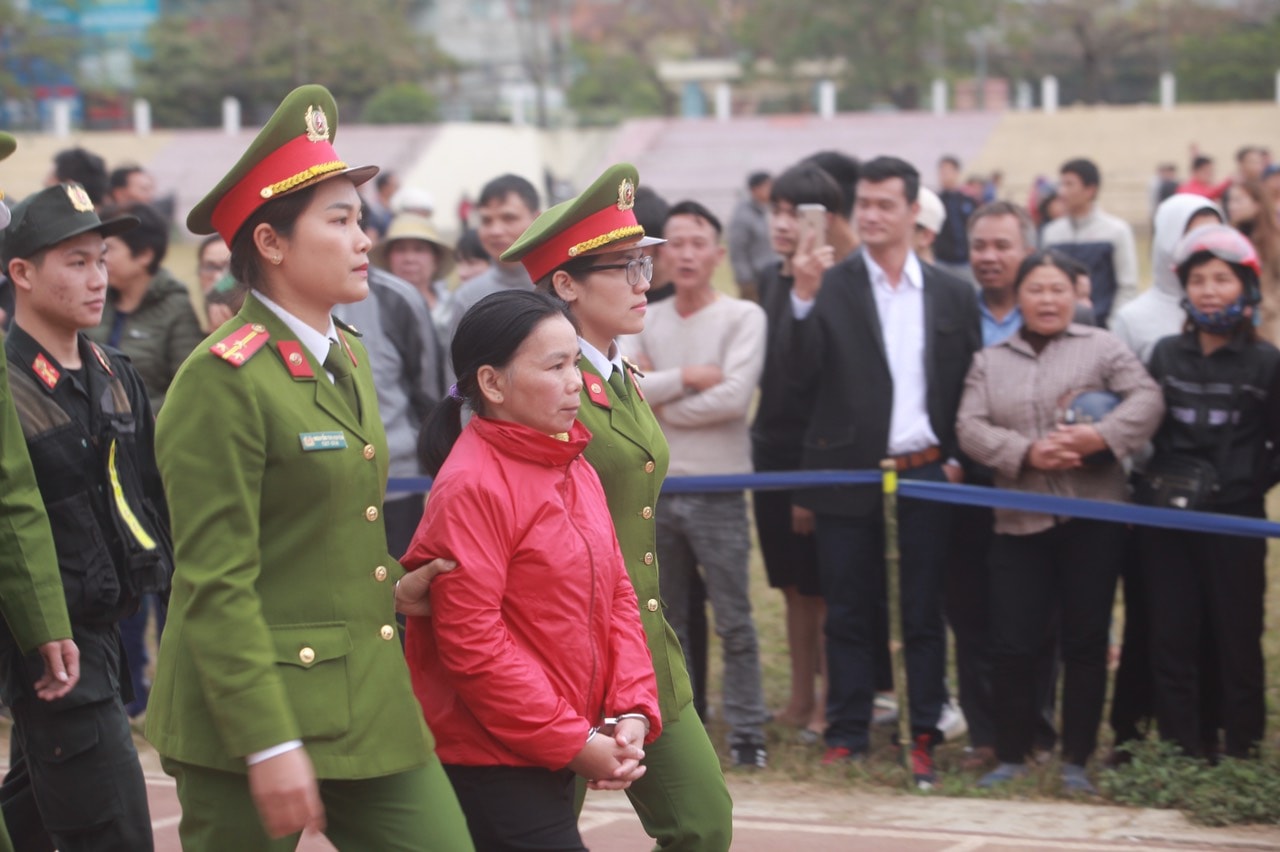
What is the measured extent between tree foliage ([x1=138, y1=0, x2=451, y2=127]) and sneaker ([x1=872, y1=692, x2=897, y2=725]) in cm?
6257

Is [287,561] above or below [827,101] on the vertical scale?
below

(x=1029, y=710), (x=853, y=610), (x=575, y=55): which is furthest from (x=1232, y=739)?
(x=575, y=55)

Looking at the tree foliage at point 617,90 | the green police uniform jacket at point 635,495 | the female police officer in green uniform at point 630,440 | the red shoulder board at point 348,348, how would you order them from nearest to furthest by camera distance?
the red shoulder board at point 348,348
the female police officer in green uniform at point 630,440
the green police uniform jacket at point 635,495
the tree foliage at point 617,90

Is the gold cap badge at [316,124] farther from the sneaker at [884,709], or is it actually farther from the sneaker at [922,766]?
the sneaker at [884,709]

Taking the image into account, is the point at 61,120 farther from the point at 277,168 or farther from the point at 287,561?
the point at 287,561

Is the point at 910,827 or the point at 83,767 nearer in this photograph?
the point at 83,767

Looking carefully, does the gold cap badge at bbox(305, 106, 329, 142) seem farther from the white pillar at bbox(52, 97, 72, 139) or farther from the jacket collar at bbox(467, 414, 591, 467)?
the white pillar at bbox(52, 97, 72, 139)

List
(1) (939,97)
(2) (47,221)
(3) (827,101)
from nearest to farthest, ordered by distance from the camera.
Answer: (2) (47,221)
(1) (939,97)
(3) (827,101)

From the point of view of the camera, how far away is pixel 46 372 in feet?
13.8

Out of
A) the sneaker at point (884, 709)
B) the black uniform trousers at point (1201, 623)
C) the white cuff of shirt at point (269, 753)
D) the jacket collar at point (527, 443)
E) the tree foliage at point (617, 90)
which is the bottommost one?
the sneaker at point (884, 709)

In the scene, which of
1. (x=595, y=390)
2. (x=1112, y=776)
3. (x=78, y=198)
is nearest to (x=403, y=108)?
(x=1112, y=776)

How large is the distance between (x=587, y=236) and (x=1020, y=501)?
2486mm

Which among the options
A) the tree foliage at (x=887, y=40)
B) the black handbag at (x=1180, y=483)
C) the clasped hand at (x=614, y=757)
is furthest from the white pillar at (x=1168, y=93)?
the clasped hand at (x=614, y=757)

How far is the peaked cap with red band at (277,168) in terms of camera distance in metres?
3.30
